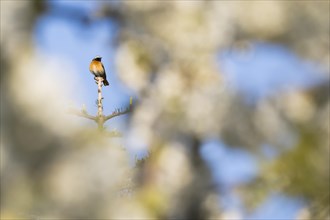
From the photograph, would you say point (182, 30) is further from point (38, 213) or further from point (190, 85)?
point (38, 213)

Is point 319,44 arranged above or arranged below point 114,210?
above

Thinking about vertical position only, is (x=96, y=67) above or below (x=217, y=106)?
above

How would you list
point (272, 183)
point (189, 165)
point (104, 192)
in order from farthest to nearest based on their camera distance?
point (272, 183)
point (189, 165)
point (104, 192)

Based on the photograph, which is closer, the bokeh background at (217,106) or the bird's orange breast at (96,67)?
the bokeh background at (217,106)

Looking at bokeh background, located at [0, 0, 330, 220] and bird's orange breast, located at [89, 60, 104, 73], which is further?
bird's orange breast, located at [89, 60, 104, 73]

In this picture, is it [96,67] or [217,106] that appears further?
[96,67]

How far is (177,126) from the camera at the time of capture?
3545mm

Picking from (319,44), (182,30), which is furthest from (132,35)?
(319,44)

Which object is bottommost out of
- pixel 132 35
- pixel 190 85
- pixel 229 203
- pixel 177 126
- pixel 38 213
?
pixel 38 213

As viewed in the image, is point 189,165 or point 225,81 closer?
point 189,165

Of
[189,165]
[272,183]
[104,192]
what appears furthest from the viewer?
[272,183]

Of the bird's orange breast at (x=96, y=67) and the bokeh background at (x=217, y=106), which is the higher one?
the bird's orange breast at (x=96, y=67)

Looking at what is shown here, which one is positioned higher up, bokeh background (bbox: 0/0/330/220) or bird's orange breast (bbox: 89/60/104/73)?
bird's orange breast (bbox: 89/60/104/73)

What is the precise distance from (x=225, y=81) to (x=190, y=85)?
0.59 ft
